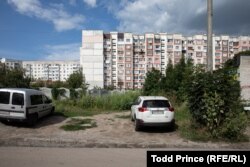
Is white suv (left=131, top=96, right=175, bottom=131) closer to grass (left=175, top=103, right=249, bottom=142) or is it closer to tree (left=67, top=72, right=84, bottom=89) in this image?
grass (left=175, top=103, right=249, bottom=142)

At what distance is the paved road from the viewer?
8.03 metres

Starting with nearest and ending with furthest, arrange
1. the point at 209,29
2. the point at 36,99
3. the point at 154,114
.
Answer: the point at 209,29, the point at 154,114, the point at 36,99

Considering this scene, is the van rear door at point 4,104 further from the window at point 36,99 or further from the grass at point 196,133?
the grass at point 196,133

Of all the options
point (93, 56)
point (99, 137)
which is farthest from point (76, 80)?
A: point (99, 137)

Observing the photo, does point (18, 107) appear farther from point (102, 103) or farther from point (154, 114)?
point (102, 103)

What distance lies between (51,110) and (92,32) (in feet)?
297

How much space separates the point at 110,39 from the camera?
110 meters

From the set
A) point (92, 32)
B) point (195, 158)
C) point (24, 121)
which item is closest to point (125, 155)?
point (195, 158)

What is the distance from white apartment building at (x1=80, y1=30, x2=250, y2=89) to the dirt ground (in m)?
93.0

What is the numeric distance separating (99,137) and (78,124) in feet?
11.4

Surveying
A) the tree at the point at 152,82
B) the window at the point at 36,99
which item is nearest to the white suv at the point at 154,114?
the window at the point at 36,99

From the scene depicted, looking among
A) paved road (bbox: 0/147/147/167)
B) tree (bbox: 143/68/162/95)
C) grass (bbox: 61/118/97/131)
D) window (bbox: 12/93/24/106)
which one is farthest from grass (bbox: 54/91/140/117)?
paved road (bbox: 0/147/147/167)

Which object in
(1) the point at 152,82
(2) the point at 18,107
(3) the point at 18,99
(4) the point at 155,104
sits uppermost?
(1) the point at 152,82

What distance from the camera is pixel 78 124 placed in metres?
16.2
